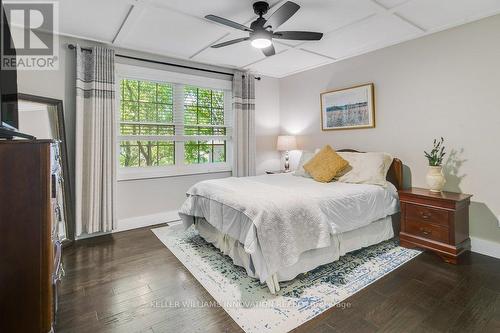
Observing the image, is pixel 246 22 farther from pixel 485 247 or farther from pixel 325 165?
pixel 485 247

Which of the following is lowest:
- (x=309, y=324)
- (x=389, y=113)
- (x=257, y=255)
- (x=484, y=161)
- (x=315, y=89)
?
(x=309, y=324)

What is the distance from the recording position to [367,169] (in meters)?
3.31

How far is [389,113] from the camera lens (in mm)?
3646

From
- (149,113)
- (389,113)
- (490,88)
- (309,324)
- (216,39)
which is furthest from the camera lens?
(149,113)

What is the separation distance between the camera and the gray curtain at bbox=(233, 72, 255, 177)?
15.3 feet

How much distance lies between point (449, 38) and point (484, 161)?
144 cm

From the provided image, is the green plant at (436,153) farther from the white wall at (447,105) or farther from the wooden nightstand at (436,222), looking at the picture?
the wooden nightstand at (436,222)

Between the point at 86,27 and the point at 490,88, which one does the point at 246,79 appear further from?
the point at 490,88

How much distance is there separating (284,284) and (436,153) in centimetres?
237

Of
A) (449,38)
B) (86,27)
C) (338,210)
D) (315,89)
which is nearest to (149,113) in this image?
(86,27)

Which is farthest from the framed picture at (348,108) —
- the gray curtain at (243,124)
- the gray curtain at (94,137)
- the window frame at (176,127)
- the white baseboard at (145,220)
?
the gray curtain at (94,137)

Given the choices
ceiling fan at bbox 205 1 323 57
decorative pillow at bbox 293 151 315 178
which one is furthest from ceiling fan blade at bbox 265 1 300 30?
decorative pillow at bbox 293 151 315 178

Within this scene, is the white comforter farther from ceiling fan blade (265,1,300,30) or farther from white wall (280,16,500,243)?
ceiling fan blade (265,1,300,30)

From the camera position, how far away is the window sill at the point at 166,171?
3.84 m
